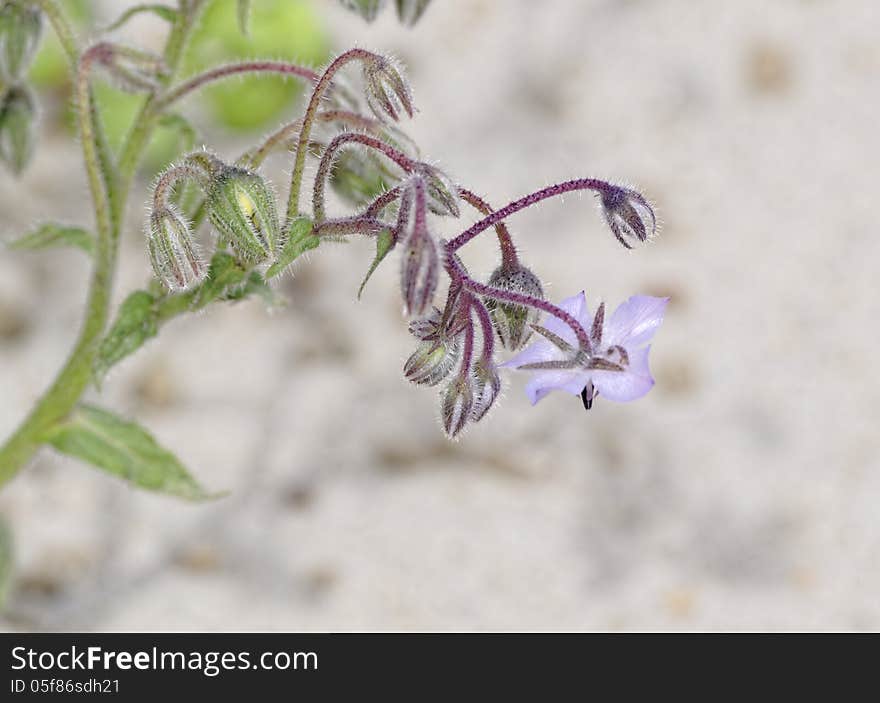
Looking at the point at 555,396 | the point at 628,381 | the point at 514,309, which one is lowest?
the point at 628,381

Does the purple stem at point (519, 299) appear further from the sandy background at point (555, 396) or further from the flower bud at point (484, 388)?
the sandy background at point (555, 396)

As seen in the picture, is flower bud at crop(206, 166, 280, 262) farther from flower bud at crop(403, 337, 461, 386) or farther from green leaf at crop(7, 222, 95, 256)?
green leaf at crop(7, 222, 95, 256)

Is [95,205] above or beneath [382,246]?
above

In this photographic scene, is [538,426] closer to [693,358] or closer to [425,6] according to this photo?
[693,358]

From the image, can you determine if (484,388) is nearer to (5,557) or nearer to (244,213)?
(244,213)

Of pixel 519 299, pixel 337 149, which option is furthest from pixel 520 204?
pixel 337 149

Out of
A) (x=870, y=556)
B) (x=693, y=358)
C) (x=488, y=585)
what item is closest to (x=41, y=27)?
(x=488, y=585)
